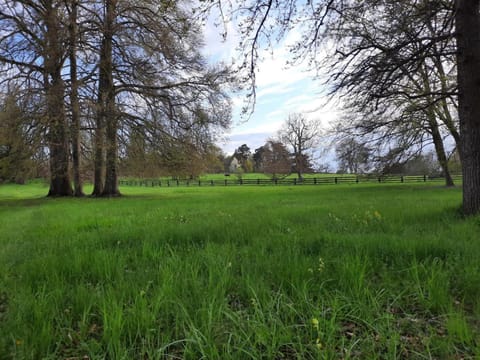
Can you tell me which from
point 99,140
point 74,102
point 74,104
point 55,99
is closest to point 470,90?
point 99,140

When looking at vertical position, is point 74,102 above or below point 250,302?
above

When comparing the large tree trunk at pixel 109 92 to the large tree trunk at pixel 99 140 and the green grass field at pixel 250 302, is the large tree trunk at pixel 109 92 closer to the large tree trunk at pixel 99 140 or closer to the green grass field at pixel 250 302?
the large tree trunk at pixel 99 140

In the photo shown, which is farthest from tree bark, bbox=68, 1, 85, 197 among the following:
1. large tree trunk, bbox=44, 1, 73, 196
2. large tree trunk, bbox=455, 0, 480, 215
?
large tree trunk, bbox=455, 0, 480, 215

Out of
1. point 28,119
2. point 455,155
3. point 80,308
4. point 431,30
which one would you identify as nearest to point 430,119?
point 455,155

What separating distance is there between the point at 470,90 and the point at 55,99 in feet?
56.3

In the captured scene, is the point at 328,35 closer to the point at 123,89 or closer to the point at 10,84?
the point at 123,89

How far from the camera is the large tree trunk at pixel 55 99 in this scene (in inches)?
580

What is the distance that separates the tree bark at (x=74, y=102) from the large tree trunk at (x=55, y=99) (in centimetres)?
53

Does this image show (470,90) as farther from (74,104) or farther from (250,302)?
(74,104)

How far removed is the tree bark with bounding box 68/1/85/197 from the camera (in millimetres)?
15438

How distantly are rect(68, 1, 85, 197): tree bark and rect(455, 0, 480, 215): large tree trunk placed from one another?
1654 centimetres

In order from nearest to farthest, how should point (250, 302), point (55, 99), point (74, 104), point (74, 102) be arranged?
point (250, 302)
point (55, 99)
point (74, 104)
point (74, 102)

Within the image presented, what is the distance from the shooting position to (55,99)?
47.8 ft

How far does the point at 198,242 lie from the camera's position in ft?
15.9
